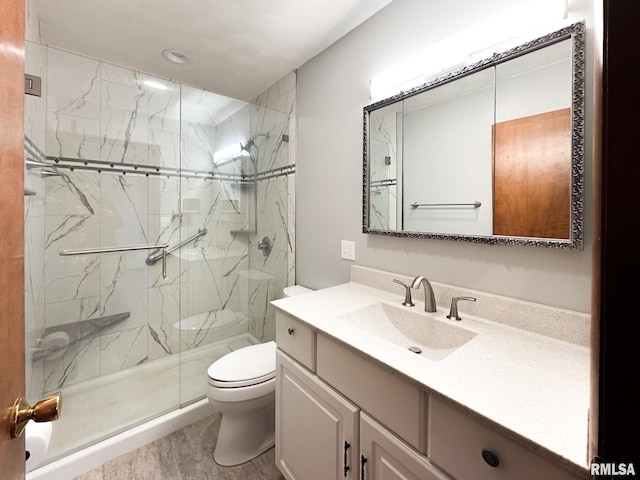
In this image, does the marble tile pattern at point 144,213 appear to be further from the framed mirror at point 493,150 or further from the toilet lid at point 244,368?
the framed mirror at point 493,150

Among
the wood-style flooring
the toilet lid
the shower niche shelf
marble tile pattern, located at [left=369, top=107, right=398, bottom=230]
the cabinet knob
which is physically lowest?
the wood-style flooring

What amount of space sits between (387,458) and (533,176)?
3.46 ft

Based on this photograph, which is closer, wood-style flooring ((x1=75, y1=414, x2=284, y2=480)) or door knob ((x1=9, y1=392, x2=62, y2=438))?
door knob ((x1=9, y1=392, x2=62, y2=438))

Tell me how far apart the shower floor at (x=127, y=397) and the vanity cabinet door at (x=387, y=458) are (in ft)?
4.98

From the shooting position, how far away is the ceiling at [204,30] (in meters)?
1.46

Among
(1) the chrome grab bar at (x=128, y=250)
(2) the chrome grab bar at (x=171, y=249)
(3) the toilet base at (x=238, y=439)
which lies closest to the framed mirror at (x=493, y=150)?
(3) the toilet base at (x=238, y=439)

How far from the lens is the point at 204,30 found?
1.64 meters

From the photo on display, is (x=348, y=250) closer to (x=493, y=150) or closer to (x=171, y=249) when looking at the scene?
(x=493, y=150)

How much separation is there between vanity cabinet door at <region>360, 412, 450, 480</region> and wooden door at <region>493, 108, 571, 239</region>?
0.81 metres

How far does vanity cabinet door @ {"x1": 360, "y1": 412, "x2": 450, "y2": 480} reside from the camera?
751 millimetres

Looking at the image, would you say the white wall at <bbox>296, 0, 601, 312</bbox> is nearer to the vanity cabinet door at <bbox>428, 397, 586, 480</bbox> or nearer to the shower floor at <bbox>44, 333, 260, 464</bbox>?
the vanity cabinet door at <bbox>428, 397, 586, 480</bbox>

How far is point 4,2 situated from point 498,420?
121 centimetres

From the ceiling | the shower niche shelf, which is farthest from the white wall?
the shower niche shelf

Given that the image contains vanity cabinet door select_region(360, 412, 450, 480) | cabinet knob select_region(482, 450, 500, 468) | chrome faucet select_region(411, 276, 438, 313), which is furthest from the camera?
chrome faucet select_region(411, 276, 438, 313)
